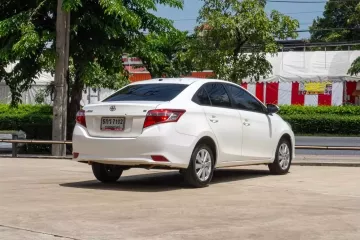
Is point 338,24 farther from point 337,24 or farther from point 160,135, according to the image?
point 160,135

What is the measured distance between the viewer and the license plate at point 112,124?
929 centimetres

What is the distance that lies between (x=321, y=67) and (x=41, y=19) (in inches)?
931

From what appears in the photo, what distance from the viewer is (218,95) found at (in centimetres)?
1046

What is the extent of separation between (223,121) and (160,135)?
1467 millimetres

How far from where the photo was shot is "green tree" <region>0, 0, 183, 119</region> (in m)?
16.7

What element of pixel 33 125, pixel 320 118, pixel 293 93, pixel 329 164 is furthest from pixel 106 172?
pixel 293 93

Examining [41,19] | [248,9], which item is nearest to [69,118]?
[41,19]

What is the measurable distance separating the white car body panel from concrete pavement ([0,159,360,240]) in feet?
1.51

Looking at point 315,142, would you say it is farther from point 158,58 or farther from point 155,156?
point 155,156

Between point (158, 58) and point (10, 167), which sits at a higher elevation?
point (158, 58)

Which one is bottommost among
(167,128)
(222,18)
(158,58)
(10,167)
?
(10,167)

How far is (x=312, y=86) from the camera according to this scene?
38281 millimetres

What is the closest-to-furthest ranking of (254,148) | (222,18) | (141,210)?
(141,210)
(254,148)
(222,18)

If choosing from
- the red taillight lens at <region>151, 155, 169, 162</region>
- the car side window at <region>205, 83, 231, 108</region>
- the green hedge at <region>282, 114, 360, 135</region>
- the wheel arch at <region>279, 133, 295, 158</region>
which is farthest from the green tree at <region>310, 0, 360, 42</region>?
the red taillight lens at <region>151, 155, 169, 162</region>
